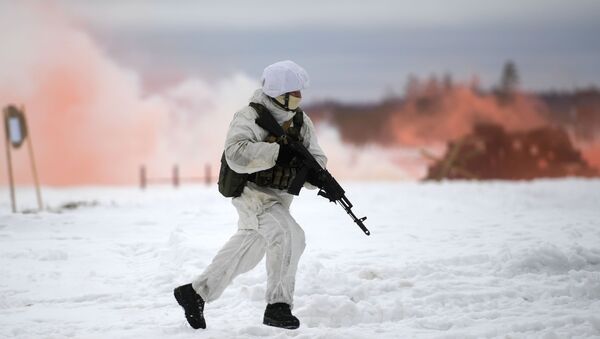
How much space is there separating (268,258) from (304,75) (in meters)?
1.35

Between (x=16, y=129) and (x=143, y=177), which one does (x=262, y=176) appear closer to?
(x=16, y=129)

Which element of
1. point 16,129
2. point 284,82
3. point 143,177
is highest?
point 284,82

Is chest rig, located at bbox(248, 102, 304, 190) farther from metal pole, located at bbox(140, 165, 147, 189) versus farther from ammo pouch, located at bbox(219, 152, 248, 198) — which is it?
metal pole, located at bbox(140, 165, 147, 189)

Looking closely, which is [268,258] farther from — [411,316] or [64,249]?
[64,249]

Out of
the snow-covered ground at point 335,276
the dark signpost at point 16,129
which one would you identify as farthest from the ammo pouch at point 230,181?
the dark signpost at point 16,129

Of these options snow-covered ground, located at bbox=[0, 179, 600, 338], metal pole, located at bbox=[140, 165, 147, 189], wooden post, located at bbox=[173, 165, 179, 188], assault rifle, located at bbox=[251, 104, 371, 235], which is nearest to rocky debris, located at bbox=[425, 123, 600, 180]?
wooden post, located at bbox=[173, 165, 179, 188]

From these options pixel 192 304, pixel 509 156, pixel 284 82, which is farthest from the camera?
pixel 509 156

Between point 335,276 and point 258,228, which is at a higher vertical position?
point 258,228

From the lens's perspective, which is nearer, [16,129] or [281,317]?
[281,317]

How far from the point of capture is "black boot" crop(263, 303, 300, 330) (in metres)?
6.01

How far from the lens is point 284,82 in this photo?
6.00 metres

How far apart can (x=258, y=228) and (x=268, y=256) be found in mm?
214

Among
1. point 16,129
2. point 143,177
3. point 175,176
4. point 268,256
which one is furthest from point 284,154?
point 143,177

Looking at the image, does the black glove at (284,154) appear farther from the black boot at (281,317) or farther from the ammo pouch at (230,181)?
the black boot at (281,317)
